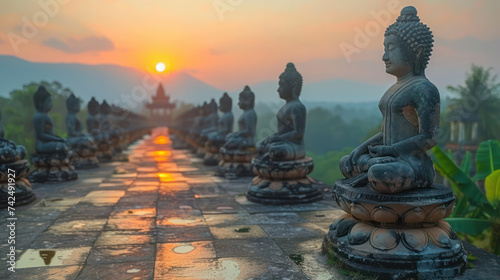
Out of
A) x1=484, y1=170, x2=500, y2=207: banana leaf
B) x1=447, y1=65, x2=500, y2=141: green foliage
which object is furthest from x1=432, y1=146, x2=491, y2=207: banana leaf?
x1=447, y1=65, x2=500, y2=141: green foliage

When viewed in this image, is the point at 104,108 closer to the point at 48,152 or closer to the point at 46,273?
the point at 48,152

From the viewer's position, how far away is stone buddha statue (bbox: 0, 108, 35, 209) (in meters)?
6.55

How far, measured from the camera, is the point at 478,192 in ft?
24.5

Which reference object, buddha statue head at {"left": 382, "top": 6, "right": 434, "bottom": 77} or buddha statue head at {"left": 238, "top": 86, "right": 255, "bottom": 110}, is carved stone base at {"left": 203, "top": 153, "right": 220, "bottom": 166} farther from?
buddha statue head at {"left": 382, "top": 6, "right": 434, "bottom": 77}

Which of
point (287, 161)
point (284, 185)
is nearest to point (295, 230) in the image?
point (284, 185)

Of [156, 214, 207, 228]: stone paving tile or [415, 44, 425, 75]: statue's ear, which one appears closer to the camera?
[415, 44, 425, 75]: statue's ear

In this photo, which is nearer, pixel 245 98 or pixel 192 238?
pixel 192 238

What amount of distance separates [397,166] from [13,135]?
38253mm

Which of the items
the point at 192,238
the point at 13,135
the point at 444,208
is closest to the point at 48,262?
the point at 192,238

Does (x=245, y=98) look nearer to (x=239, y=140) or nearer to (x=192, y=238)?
(x=239, y=140)

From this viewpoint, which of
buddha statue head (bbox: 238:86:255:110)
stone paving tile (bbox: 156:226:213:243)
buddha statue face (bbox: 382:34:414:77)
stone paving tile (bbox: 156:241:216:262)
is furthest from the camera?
buddha statue head (bbox: 238:86:255:110)

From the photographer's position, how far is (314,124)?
2886 inches

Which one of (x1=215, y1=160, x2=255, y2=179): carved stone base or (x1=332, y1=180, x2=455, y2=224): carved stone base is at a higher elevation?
(x1=332, y1=180, x2=455, y2=224): carved stone base

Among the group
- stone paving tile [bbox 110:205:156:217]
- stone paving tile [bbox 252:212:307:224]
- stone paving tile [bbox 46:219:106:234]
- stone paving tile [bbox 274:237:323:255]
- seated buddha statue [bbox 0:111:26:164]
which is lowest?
stone paving tile [bbox 252:212:307:224]
